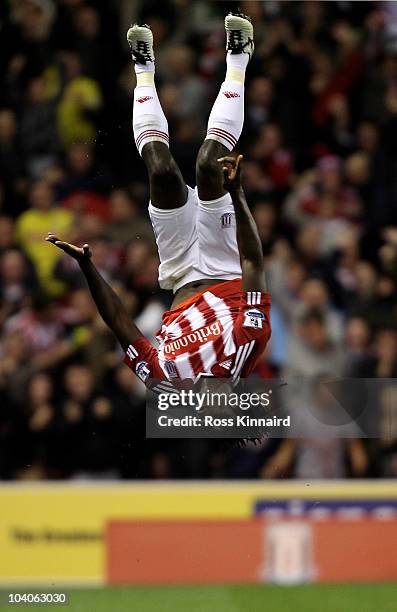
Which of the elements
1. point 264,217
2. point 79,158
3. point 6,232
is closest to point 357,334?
point 264,217

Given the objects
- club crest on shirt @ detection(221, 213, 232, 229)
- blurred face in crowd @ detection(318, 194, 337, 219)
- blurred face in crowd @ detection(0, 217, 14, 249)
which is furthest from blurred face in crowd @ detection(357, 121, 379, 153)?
blurred face in crowd @ detection(0, 217, 14, 249)

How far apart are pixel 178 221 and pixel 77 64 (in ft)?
3.72

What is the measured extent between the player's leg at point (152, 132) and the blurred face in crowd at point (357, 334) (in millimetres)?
1616

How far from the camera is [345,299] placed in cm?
759

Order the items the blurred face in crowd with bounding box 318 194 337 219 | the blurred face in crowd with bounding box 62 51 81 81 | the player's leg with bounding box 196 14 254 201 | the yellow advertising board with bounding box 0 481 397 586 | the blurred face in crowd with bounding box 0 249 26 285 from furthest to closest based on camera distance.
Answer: the yellow advertising board with bounding box 0 481 397 586 < the blurred face in crowd with bounding box 0 249 26 285 < the blurred face in crowd with bounding box 318 194 337 219 < the blurred face in crowd with bounding box 62 51 81 81 < the player's leg with bounding box 196 14 254 201

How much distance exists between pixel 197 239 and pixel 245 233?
0.36 metres

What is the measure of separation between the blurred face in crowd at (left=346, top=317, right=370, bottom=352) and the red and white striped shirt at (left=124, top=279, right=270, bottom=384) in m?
1.21

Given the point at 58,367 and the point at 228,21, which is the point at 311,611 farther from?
the point at 228,21

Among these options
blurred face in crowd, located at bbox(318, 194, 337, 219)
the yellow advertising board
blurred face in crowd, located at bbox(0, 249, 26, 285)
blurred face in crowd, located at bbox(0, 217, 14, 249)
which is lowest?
the yellow advertising board

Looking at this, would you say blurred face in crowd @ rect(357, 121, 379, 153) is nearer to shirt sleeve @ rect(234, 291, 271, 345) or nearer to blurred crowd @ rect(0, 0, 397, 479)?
blurred crowd @ rect(0, 0, 397, 479)

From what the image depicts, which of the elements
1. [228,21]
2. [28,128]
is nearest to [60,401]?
[28,128]

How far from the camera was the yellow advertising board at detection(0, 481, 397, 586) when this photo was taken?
30.2ft

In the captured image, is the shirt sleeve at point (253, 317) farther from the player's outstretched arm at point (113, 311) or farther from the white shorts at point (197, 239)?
the player's outstretched arm at point (113, 311)

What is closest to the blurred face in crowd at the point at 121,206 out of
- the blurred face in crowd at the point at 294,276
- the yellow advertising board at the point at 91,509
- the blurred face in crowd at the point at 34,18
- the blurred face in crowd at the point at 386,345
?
the blurred face in crowd at the point at 34,18
